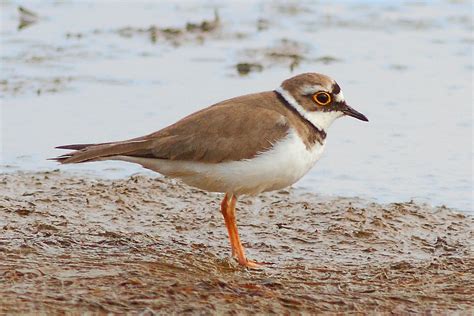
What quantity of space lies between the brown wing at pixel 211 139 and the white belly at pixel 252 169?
41 millimetres

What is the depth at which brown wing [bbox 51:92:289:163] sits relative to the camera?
21.8ft

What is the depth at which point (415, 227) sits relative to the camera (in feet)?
25.7

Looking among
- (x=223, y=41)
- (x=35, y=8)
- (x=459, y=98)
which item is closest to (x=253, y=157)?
(x=459, y=98)

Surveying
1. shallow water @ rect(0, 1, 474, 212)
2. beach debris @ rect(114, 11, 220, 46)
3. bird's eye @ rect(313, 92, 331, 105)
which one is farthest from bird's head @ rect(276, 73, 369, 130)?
beach debris @ rect(114, 11, 220, 46)

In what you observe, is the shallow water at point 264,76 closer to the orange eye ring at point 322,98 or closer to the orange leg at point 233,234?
the orange eye ring at point 322,98

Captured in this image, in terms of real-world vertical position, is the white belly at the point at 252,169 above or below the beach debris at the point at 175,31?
below

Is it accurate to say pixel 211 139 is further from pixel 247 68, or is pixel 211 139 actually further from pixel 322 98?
pixel 247 68

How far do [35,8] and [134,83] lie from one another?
13.6 feet

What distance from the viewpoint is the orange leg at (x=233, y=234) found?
6.73 m

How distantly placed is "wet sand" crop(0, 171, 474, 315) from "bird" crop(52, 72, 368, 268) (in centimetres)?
50

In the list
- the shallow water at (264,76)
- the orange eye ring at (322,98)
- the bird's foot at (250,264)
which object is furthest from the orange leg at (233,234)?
the shallow water at (264,76)

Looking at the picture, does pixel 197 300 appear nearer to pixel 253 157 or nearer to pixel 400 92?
pixel 253 157

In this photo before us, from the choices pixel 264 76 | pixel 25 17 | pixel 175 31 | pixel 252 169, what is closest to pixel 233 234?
pixel 252 169

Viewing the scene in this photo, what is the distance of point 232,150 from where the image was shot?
6.64 metres
